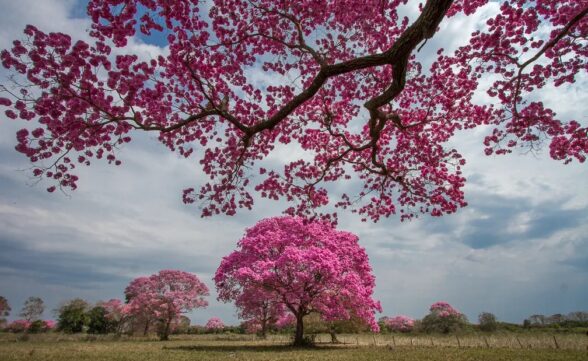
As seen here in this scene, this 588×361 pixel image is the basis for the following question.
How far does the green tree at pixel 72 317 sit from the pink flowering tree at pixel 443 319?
184ft

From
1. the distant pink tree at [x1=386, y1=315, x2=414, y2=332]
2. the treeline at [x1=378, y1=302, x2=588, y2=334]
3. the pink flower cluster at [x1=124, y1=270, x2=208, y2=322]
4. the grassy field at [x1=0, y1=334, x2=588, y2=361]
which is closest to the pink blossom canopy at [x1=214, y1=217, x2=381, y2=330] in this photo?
the grassy field at [x1=0, y1=334, x2=588, y2=361]

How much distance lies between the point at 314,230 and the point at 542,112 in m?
18.8

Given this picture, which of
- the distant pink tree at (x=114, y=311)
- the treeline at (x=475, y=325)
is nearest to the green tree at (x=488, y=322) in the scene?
the treeline at (x=475, y=325)

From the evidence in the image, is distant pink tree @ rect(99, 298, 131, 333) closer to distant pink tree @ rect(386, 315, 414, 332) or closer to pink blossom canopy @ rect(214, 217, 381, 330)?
pink blossom canopy @ rect(214, 217, 381, 330)

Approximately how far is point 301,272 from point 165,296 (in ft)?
83.8

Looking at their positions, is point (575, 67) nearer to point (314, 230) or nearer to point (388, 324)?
point (314, 230)

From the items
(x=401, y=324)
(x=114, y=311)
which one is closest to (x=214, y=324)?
(x=114, y=311)

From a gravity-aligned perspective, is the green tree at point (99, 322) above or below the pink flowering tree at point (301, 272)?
below

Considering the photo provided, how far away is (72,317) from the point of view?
56844 mm

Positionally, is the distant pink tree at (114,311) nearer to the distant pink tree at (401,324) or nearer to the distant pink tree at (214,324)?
the distant pink tree at (214,324)

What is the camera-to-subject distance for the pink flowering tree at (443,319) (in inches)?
2021

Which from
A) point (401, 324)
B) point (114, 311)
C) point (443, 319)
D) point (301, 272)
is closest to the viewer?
point (301, 272)

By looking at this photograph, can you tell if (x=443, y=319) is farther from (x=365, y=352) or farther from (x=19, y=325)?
(x=19, y=325)

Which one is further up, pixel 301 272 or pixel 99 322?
pixel 301 272
